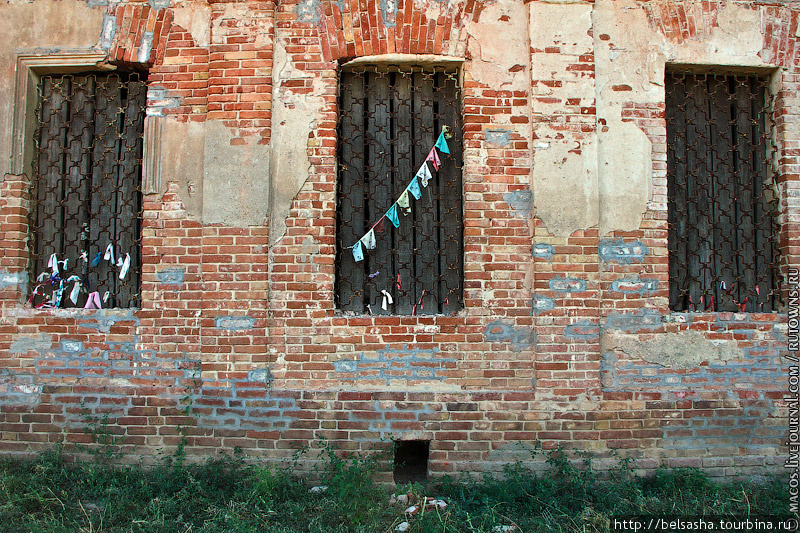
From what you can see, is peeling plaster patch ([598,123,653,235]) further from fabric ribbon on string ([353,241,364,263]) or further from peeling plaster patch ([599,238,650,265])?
fabric ribbon on string ([353,241,364,263])

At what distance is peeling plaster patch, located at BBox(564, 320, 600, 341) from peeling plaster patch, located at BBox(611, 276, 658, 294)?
0.39 metres

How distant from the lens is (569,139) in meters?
4.58

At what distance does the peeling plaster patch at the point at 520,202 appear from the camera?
15.0 ft

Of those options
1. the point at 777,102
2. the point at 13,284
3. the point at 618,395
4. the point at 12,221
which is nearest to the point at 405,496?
the point at 618,395

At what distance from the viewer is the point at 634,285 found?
459cm

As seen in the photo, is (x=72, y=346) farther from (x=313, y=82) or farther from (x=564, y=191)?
(x=564, y=191)

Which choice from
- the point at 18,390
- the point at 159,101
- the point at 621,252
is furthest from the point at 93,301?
the point at 621,252

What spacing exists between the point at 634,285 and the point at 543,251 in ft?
2.80

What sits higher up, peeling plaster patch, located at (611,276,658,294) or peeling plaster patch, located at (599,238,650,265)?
peeling plaster patch, located at (599,238,650,265)

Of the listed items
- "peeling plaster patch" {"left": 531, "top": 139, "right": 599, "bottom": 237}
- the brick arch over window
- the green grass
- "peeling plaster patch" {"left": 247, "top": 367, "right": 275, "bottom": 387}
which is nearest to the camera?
the green grass

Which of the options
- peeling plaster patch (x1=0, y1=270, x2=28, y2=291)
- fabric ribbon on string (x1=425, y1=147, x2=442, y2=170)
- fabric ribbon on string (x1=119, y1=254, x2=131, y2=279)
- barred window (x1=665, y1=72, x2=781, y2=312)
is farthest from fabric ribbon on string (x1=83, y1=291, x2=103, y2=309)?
barred window (x1=665, y1=72, x2=781, y2=312)

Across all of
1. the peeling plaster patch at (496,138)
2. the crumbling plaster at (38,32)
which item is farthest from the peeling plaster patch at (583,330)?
the crumbling plaster at (38,32)

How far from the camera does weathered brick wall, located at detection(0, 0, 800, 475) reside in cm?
444

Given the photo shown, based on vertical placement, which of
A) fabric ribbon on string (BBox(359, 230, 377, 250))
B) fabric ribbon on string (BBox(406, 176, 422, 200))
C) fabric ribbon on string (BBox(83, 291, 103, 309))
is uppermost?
fabric ribbon on string (BBox(406, 176, 422, 200))
